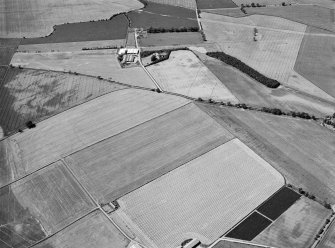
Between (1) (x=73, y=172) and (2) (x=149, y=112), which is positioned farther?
(2) (x=149, y=112)

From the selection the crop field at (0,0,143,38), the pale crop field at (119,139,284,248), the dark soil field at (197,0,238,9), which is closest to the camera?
the pale crop field at (119,139,284,248)

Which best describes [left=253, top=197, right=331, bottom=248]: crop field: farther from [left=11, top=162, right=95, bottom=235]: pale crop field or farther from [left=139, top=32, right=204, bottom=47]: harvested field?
[left=139, top=32, right=204, bottom=47]: harvested field

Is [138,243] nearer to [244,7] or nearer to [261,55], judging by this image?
[261,55]

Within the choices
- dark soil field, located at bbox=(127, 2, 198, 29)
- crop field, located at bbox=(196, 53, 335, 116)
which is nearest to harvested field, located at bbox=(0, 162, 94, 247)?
crop field, located at bbox=(196, 53, 335, 116)

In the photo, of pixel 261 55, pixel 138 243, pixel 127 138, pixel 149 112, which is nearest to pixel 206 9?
pixel 261 55

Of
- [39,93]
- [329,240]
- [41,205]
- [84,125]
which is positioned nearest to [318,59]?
[329,240]

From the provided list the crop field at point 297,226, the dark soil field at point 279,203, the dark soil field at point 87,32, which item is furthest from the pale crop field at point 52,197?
the dark soil field at point 87,32
